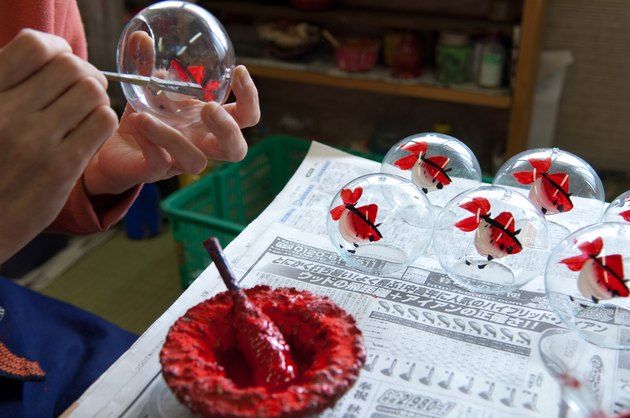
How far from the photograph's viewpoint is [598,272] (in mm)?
642

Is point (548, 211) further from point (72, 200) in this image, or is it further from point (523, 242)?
point (72, 200)

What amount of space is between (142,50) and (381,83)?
879 millimetres

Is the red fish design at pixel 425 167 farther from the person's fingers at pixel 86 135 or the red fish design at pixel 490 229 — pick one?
the person's fingers at pixel 86 135

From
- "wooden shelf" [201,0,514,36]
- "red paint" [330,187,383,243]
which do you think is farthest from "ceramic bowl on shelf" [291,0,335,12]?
"red paint" [330,187,383,243]

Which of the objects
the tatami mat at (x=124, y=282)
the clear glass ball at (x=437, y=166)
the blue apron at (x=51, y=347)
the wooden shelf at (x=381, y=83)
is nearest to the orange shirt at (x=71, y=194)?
the blue apron at (x=51, y=347)

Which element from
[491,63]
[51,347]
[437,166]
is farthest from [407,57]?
[51,347]

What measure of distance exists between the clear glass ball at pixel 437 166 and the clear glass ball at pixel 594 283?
0.25 m

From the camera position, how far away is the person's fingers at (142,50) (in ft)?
2.11

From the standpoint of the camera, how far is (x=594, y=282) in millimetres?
646

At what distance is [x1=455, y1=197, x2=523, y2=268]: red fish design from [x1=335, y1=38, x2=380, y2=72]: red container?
0.82 meters

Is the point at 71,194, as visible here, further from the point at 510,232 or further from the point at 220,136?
the point at 510,232

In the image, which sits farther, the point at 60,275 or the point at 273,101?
the point at 273,101

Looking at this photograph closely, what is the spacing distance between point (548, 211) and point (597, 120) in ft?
2.53

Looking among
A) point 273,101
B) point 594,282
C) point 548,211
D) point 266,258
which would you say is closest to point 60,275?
point 273,101
